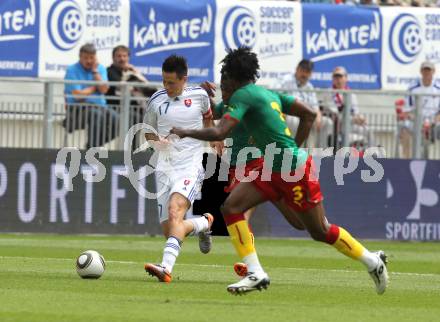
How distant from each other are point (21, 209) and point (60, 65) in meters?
3.34

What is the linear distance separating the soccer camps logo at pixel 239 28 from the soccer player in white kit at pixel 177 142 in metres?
10.4

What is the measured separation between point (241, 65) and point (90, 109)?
10.2m

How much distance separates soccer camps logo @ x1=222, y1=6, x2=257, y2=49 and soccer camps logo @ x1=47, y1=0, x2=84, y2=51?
2.96 m

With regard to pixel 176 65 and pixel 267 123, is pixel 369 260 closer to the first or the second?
pixel 267 123

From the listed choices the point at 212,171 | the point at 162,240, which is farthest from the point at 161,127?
the point at 162,240

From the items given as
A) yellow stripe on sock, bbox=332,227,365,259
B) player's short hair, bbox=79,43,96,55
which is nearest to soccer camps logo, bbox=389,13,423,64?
player's short hair, bbox=79,43,96,55

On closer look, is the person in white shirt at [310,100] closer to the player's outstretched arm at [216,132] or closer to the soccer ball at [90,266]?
the soccer ball at [90,266]

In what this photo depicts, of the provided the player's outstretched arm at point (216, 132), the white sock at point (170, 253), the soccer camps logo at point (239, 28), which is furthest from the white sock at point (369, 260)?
the soccer camps logo at point (239, 28)

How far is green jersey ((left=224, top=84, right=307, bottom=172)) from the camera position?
40.3 feet

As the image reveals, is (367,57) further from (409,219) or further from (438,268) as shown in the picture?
(438,268)

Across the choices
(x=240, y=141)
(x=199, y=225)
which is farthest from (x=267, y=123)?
(x=199, y=225)

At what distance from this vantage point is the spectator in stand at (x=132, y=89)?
2241cm

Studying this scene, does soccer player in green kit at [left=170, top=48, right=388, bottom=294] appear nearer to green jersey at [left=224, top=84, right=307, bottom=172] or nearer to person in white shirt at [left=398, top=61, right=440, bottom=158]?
green jersey at [left=224, top=84, right=307, bottom=172]

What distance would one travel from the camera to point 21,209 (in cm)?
2186
